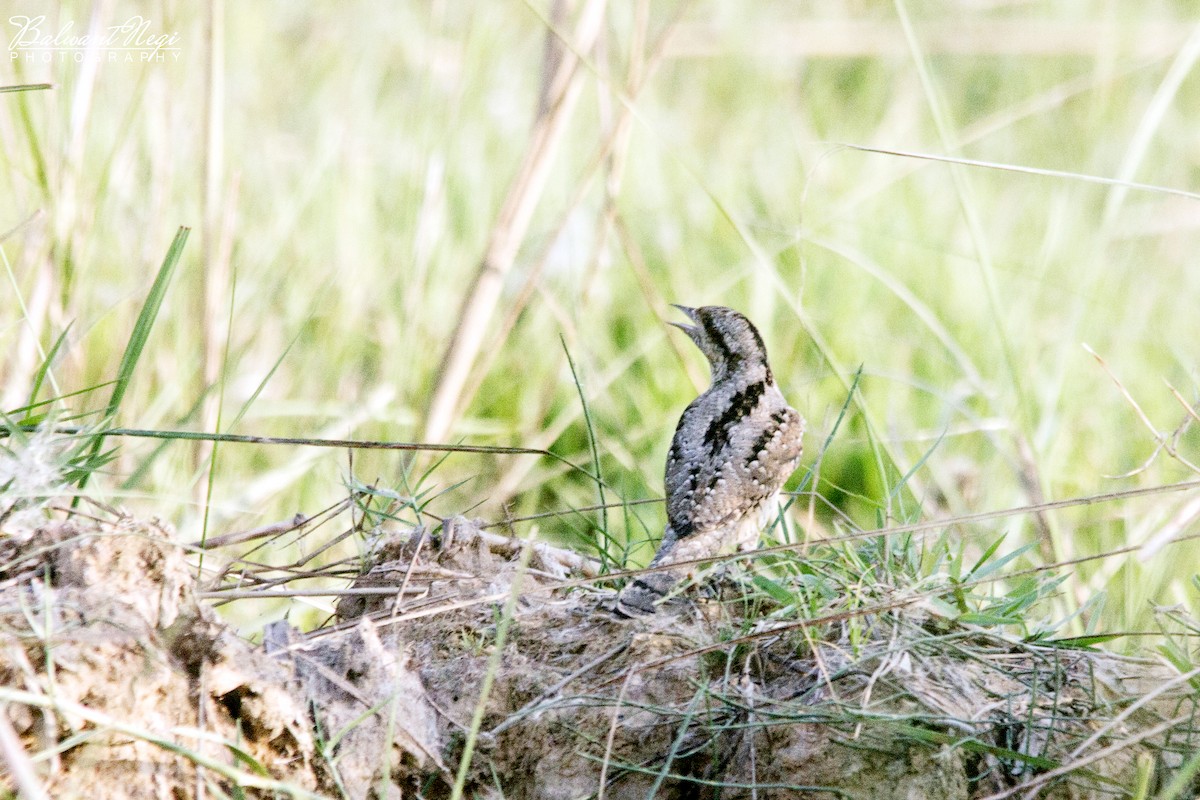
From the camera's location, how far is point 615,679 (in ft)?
8.52

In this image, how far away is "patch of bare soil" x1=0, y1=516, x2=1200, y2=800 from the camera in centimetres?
219

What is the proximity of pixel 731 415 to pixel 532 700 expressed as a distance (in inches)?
74.4

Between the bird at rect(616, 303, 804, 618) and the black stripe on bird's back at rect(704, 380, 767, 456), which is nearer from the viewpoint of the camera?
the bird at rect(616, 303, 804, 618)

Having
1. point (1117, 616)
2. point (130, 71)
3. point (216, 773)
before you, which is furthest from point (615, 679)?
point (130, 71)

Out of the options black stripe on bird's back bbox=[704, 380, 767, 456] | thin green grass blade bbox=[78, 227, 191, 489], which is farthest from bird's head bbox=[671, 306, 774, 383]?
thin green grass blade bbox=[78, 227, 191, 489]

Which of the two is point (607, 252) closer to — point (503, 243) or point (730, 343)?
point (503, 243)

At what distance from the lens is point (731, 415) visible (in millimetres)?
4277

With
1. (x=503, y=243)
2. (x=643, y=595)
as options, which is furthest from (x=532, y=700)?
(x=503, y=243)

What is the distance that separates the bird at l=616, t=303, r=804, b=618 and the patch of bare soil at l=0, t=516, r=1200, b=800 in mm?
985

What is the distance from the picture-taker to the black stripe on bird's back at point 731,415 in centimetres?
415

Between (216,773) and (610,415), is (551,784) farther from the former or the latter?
(610,415)

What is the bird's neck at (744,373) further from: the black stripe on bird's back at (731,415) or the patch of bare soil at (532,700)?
the patch of bare soil at (532,700)

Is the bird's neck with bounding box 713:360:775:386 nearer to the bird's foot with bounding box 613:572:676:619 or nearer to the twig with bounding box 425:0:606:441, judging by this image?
the twig with bounding box 425:0:606:441

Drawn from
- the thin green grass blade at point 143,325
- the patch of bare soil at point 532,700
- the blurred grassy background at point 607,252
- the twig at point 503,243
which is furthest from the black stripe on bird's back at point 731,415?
the thin green grass blade at point 143,325
